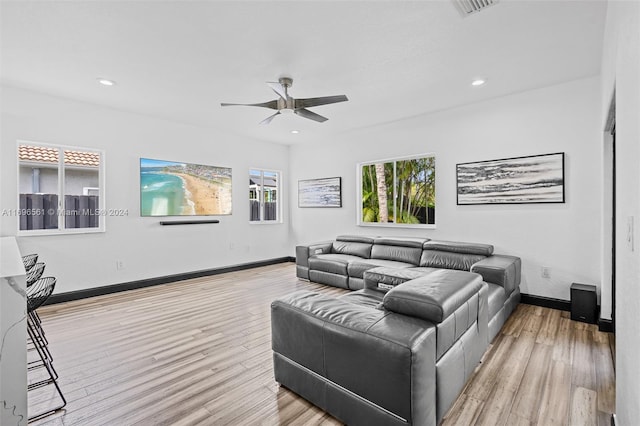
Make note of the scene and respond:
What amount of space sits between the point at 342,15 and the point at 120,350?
355 centimetres

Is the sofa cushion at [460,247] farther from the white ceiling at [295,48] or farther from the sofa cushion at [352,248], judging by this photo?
the white ceiling at [295,48]

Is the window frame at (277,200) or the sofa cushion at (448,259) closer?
the sofa cushion at (448,259)

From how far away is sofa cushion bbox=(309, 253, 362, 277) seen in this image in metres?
4.89

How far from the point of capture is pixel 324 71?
3.42m

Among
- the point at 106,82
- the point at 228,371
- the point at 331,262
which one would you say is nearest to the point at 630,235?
the point at 228,371

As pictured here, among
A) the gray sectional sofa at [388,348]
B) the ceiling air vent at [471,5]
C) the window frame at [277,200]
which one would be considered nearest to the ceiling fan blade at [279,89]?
the ceiling air vent at [471,5]

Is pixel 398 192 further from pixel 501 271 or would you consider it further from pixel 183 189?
pixel 183 189

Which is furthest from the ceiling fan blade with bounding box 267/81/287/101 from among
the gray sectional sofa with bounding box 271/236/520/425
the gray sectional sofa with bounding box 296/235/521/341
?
the gray sectional sofa with bounding box 271/236/520/425

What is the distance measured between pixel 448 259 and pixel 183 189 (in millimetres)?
4676

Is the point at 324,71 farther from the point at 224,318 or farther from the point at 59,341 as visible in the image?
the point at 59,341

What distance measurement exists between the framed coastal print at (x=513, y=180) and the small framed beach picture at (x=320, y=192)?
2538 mm

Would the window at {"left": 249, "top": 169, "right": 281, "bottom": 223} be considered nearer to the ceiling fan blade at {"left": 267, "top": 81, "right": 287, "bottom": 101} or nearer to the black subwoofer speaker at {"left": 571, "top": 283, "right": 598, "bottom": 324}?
the ceiling fan blade at {"left": 267, "top": 81, "right": 287, "bottom": 101}

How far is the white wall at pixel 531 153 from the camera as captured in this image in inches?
143

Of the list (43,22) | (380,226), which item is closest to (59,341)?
(43,22)
